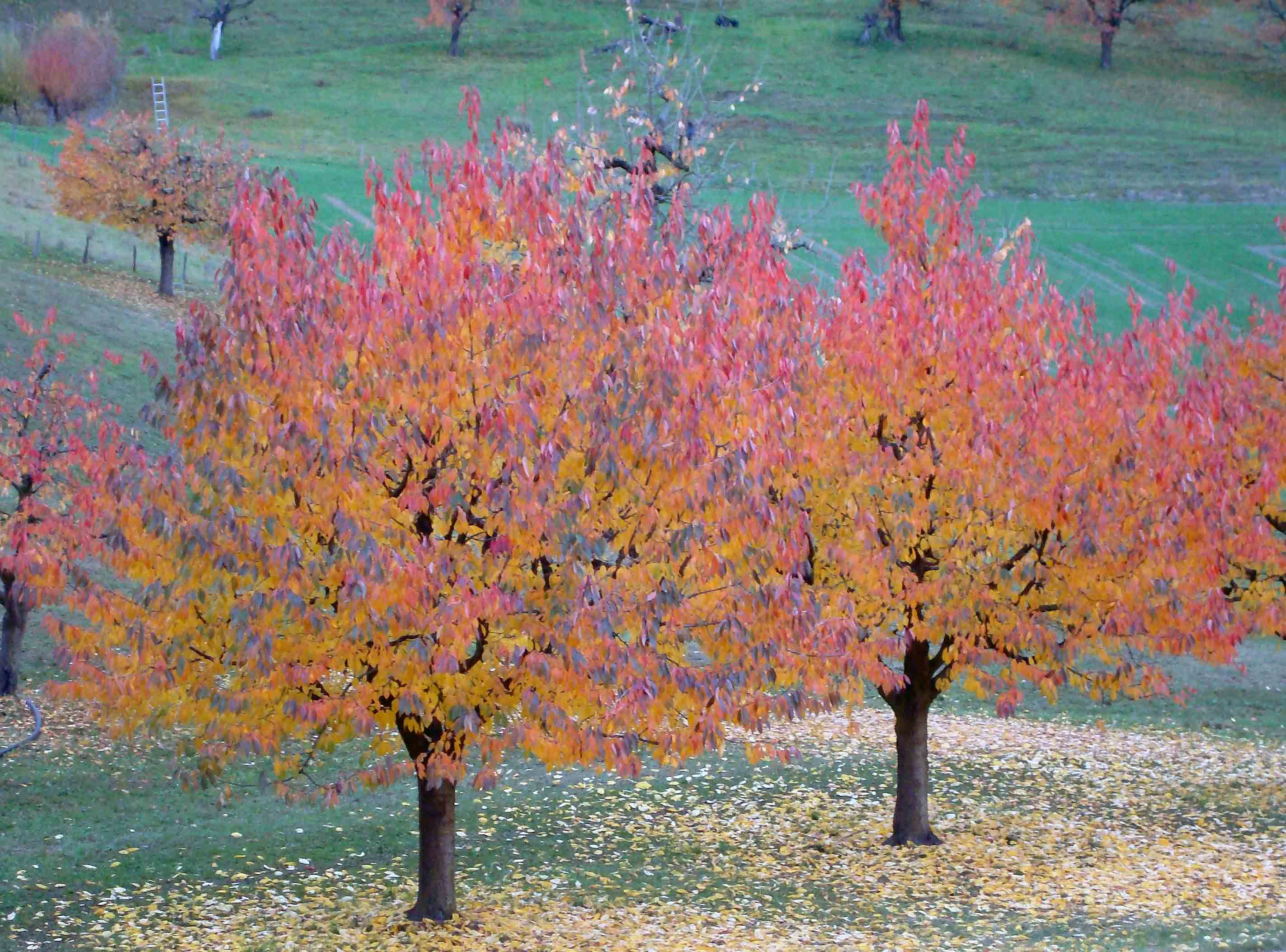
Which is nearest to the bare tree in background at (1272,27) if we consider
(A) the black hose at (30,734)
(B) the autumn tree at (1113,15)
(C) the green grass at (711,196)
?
(C) the green grass at (711,196)

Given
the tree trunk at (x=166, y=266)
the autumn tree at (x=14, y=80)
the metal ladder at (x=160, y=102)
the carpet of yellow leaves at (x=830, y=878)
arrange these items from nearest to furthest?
the carpet of yellow leaves at (x=830, y=878), the tree trunk at (x=166, y=266), the metal ladder at (x=160, y=102), the autumn tree at (x=14, y=80)

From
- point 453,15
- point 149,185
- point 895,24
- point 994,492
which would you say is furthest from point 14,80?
point 994,492

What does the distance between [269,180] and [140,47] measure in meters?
117

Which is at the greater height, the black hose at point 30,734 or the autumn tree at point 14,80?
the autumn tree at point 14,80

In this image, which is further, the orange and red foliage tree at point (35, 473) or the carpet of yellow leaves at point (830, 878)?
the orange and red foliage tree at point (35, 473)

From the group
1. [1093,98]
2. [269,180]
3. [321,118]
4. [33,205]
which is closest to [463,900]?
[269,180]

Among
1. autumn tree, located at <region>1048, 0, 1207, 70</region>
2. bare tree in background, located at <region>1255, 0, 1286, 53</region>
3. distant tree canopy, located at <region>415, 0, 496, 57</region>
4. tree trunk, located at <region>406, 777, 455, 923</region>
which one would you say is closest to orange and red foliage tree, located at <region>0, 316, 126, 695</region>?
tree trunk, located at <region>406, 777, 455, 923</region>

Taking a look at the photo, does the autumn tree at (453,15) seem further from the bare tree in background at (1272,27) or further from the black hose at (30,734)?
the black hose at (30,734)

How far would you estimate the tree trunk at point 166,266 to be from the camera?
54906 mm

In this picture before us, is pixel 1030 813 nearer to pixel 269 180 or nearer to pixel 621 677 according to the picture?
pixel 621 677

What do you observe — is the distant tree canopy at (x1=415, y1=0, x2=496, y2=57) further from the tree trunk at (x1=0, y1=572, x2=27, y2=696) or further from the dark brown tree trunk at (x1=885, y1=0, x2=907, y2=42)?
the tree trunk at (x1=0, y1=572, x2=27, y2=696)

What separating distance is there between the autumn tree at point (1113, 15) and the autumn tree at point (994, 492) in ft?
345

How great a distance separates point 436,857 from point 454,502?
5.06 m

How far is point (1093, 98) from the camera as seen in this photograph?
10512 centimetres
